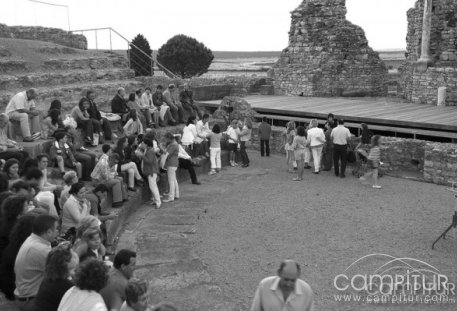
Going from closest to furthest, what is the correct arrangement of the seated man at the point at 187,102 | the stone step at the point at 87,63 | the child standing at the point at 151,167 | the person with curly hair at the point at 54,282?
the person with curly hair at the point at 54,282, the child standing at the point at 151,167, the seated man at the point at 187,102, the stone step at the point at 87,63

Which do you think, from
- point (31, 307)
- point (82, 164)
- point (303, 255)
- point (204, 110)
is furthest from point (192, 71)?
point (31, 307)

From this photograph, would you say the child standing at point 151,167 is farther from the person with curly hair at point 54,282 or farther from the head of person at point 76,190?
the person with curly hair at point 54,282

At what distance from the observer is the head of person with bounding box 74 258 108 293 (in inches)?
187

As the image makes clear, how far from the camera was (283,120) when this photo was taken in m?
18.6

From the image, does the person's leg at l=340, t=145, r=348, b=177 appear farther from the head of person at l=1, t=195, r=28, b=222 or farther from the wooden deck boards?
the head of person at l=1, t=195, r=28, b=222

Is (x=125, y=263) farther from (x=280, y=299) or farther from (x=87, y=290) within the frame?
(x=280, y=299)

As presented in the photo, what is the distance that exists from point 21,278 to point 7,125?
230 inches

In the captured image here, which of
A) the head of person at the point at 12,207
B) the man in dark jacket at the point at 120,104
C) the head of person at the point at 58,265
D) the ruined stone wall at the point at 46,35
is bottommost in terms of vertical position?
the head of person at the point at 58,265

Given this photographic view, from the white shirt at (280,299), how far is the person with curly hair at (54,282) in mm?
1780

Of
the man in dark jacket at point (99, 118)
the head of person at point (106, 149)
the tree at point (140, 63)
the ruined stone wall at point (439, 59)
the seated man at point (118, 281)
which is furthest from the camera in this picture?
the tree at point (140, 63)

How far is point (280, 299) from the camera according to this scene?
4785 millimetres

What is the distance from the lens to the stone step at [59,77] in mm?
16609

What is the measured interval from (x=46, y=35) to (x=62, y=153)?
1320cm

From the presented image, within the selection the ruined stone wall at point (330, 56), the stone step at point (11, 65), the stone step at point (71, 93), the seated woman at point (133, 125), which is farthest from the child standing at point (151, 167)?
the ruined stone wall at point (330, 56)
